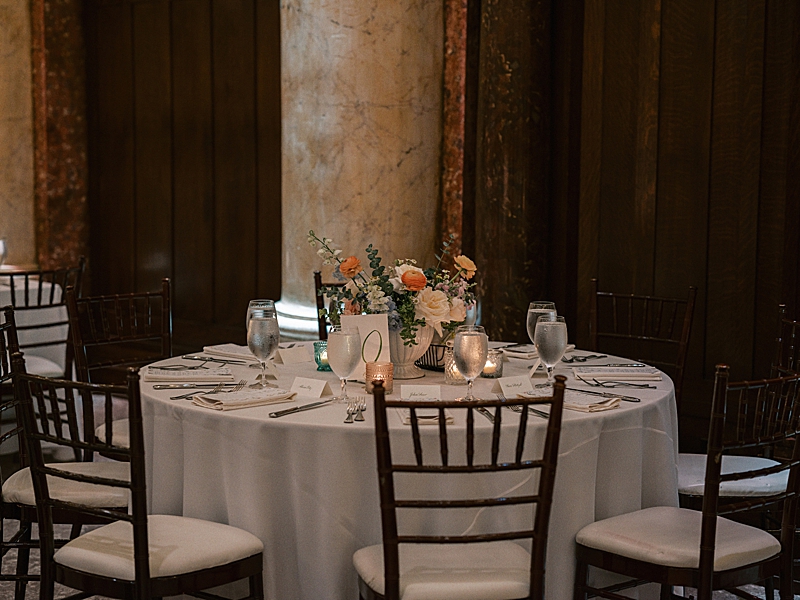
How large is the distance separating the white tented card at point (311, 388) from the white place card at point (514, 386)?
1.48 ft

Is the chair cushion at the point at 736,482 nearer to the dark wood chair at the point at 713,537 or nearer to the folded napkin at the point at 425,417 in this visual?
the dark wood chair at the point at 713,537

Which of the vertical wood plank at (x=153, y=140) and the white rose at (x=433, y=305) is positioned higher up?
the vertical wood plank at (x=153, y=140)

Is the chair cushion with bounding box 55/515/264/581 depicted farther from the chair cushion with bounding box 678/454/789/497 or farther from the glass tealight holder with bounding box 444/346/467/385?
the chair cushion with bounding box 678/454/789/497

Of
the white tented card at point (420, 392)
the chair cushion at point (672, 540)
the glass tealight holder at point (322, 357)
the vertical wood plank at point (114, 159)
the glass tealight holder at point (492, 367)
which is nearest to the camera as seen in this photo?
the chair cushion at point (672, 540)

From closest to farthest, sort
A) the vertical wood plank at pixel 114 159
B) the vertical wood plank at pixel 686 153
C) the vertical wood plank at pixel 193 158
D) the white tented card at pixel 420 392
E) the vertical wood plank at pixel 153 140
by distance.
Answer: the white tented card at pixel 420 392, the vertical wood plank at pixel 686 153, the vertical wood plank at pixel 193 158, the vertical wood plank at pixel 153 140, the vertical wood plank at pixel 114 159

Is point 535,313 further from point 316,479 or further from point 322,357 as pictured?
point 316,479

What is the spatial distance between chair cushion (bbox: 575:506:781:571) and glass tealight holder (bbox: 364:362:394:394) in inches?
24.5

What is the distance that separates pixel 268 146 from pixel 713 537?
4337 millimetres

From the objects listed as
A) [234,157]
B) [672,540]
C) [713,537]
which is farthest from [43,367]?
[713,537]

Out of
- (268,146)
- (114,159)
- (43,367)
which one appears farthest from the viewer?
(114,159)

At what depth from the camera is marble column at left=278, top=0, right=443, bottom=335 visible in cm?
473

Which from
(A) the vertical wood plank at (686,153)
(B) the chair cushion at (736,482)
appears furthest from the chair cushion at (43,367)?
(B) the chair cushion at (736,482)

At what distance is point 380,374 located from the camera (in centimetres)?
260

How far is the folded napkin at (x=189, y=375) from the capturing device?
9.14 feet
